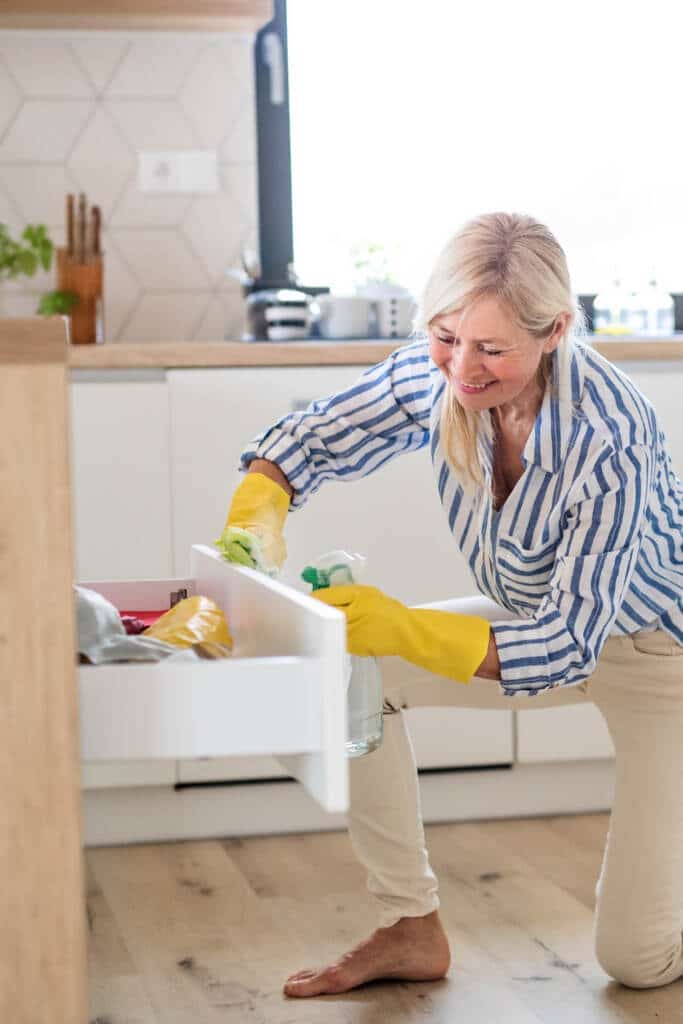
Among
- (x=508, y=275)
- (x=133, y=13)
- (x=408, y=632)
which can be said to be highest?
(x=133, y=13)

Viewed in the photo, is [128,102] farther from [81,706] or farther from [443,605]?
[81,706]

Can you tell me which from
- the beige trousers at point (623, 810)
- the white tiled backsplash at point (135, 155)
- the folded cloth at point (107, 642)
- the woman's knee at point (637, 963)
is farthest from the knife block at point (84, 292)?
the folded cloth at point (107, 642)

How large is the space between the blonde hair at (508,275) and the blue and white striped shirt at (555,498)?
0.24 feet

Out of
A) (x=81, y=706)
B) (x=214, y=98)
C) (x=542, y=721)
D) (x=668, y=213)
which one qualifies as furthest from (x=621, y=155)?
(x=81, y=706)

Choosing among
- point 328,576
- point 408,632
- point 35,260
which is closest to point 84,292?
point 35,260

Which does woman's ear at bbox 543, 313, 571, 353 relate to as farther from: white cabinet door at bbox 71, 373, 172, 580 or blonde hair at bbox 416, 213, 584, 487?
white cabinet door at bbox 71, 373, 172, 580

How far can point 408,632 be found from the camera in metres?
1.45

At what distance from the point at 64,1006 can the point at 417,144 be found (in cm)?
267

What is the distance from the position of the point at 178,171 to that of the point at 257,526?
5.32ft

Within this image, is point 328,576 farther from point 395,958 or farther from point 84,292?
point 84,292

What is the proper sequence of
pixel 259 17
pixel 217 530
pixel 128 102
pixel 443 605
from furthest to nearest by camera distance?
pixel 128 102 < pixel 259 17 < pixel 217 530 < pixel 443 605

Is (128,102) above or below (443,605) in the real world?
above

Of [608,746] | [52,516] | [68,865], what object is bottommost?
[608,746]

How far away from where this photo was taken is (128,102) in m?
3.18
